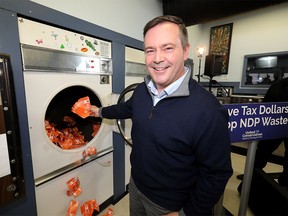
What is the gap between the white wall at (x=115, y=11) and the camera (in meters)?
1.12

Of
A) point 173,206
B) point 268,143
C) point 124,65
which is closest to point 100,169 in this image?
point 173,206

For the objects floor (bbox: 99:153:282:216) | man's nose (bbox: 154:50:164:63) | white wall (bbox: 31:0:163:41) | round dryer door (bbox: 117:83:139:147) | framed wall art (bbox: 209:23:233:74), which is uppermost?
framed wall art (bbox: 209:23:233:74)

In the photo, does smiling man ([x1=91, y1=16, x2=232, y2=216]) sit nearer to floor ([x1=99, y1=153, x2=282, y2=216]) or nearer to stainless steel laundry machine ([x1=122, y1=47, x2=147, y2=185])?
stainless steel laundry machine ([x1=122, y1=47, x2=147, y2=185])

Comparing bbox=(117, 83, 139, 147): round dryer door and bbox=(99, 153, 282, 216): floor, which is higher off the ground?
bbox=(117, 83, 139, 147): round dryer door

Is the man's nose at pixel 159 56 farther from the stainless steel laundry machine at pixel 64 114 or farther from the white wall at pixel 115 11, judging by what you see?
the white wall at pixel 115 11

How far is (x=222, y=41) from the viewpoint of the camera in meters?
3.51

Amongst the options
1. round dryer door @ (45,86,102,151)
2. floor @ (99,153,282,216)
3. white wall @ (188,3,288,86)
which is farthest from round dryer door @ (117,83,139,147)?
white wall @ (188,3,288,86)

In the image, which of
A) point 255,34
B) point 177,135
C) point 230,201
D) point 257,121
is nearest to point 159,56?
point 177,135

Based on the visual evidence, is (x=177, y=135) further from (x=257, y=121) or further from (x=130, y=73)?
(x=130, y=73)

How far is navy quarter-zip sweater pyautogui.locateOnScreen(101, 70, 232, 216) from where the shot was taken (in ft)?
2.42

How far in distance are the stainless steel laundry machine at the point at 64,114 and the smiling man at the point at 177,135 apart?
0.56 metres

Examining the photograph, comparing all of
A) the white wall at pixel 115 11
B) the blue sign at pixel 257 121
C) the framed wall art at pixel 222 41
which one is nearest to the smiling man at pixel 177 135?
the blue sign at pixel 257 121

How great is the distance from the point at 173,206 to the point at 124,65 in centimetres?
119

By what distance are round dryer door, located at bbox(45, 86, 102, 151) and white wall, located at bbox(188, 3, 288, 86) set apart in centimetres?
225
